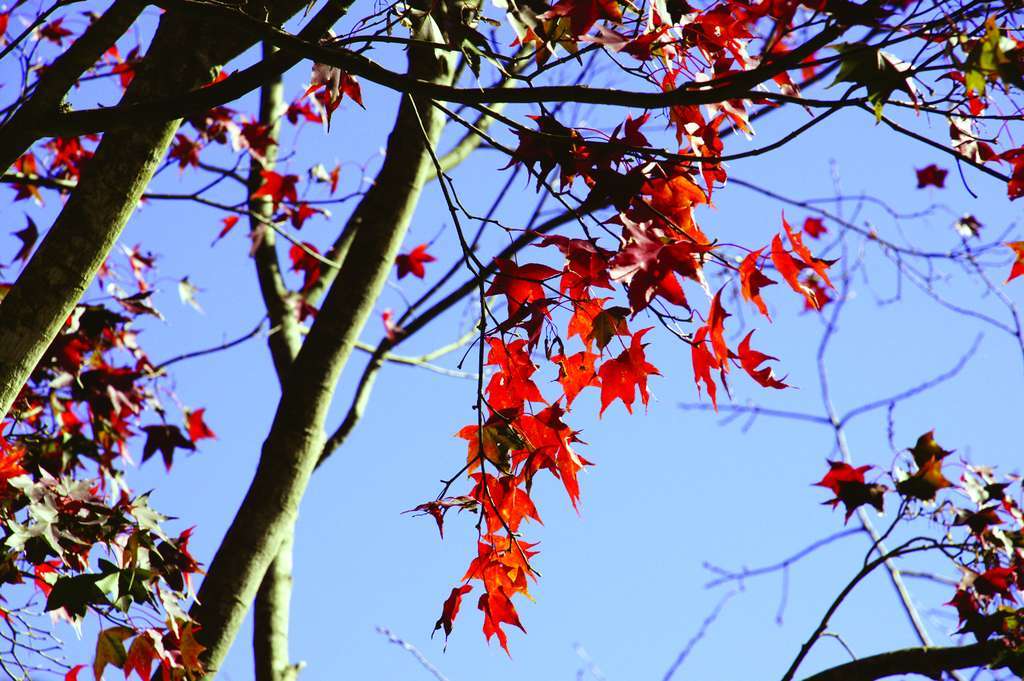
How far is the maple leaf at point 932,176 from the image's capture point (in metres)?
4.71

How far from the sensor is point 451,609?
6.11 ft

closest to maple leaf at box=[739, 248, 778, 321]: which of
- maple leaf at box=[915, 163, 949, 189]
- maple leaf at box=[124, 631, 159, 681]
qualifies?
maple leaf at box=[124, 631, 159, 681]

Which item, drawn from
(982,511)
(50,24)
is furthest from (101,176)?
(50,24)

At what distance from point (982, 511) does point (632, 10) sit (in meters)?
1.47

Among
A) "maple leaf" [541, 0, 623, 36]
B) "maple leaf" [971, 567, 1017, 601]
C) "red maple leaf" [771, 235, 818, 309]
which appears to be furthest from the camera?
"maple leaf" [971, 567, 1017, 601]

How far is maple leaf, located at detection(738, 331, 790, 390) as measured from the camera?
1539 millimetres

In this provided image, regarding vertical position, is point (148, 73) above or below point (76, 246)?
above

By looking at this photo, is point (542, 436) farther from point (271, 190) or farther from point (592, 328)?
point (271, 190)

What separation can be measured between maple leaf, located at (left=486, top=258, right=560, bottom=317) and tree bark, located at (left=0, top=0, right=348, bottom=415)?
1.66 feet

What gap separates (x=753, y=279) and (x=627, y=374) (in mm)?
258

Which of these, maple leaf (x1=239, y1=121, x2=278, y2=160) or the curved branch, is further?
maple leaf (x1=239, y1=121, x2=278, y2=160)

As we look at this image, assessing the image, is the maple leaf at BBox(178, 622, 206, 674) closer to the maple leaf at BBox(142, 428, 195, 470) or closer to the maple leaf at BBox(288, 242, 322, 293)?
the maple leaf at BBox(142, 428, 195, 470)

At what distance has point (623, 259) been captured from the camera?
4.59ft

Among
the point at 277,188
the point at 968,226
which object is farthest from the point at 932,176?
the point at 277,188
